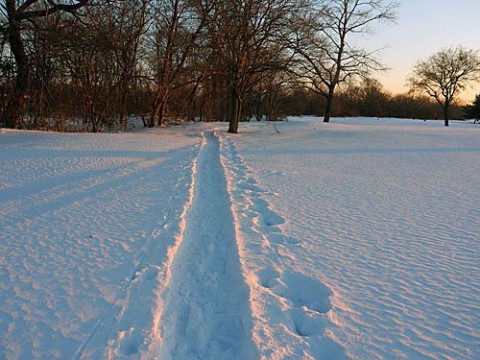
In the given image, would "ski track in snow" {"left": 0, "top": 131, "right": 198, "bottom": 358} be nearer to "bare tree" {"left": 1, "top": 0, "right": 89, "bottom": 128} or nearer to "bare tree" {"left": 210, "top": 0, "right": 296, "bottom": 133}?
"bare tree" {"left": 1, "top": 0, "right": 89, "bottom": 128}

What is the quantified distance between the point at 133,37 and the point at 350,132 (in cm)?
1266

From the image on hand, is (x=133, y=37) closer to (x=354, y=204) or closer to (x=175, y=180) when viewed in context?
(x=175, y=180)

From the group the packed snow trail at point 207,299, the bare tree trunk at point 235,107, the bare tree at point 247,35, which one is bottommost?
the packed snow trail at point 207,299

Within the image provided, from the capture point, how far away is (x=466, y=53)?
28.2 metres

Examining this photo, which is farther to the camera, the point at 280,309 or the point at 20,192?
the point at 20,192

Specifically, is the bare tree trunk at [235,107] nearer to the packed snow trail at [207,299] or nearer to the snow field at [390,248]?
the snow field at [390,248]

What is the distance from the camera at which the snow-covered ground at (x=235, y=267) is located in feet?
→ 6.13

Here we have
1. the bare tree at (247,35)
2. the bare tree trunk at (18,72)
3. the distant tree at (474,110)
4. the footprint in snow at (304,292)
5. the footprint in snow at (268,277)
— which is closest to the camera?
the footprint in snow at (304,292)

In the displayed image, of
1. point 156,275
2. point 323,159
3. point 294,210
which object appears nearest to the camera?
point 156,275

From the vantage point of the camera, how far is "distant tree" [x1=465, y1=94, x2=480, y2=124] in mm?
35656

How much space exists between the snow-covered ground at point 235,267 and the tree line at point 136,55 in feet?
21.1

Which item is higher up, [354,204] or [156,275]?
[354,204]

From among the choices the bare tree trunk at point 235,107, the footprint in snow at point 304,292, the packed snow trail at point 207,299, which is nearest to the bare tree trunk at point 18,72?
the bare tree trunk at point 235,107

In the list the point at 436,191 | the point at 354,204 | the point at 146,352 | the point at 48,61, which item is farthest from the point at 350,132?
the point at 146,352
